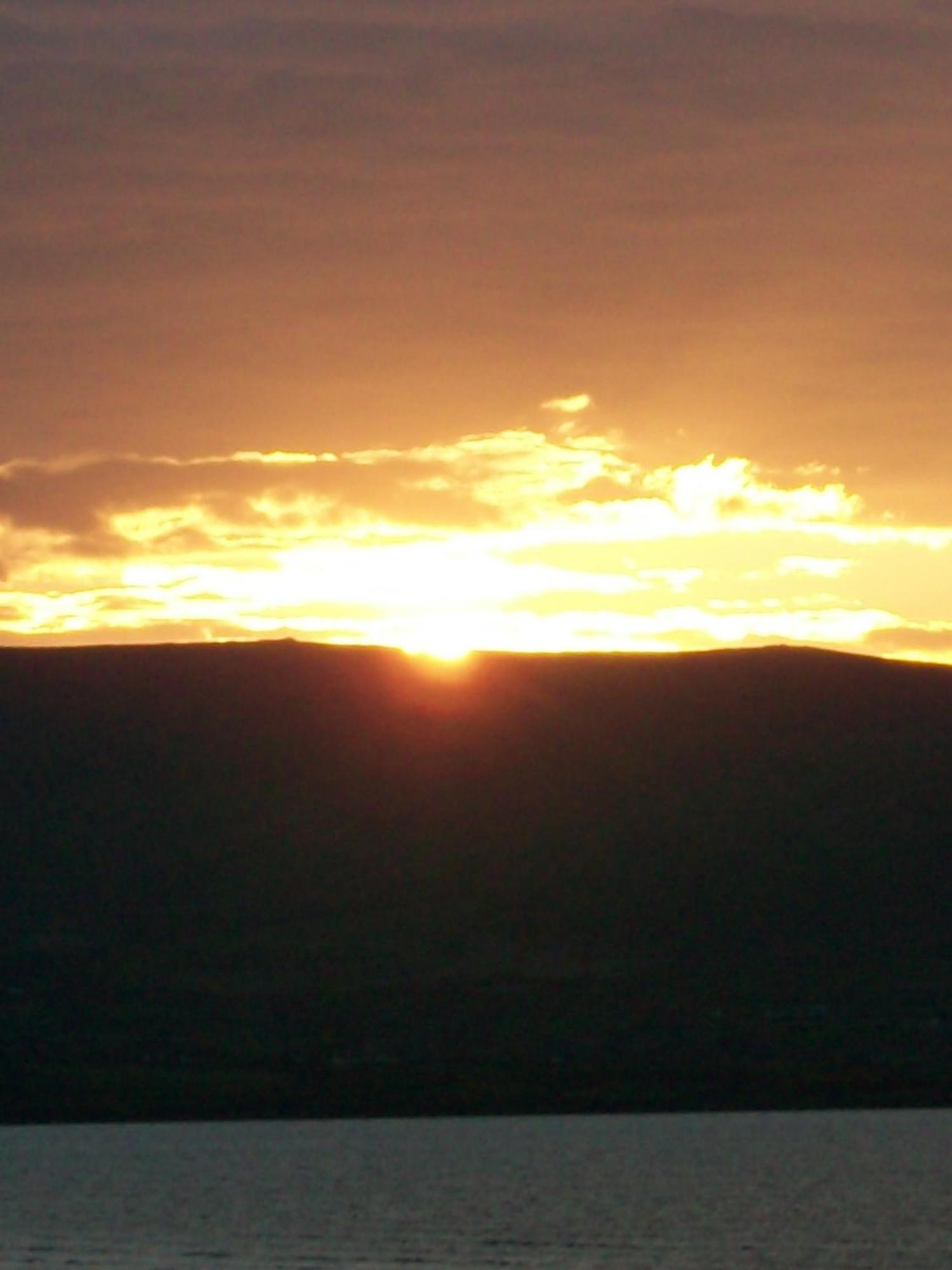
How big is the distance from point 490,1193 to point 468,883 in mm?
22985

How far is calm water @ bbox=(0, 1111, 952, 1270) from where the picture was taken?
11750 mm

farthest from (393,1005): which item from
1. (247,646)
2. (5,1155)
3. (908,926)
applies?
(247,646)

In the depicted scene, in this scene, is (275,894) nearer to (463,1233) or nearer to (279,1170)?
(279,1170)

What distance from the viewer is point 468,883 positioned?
37438 millimetres

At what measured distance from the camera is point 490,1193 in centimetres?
1446

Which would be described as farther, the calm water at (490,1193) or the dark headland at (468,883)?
the dark headland at (468,883)

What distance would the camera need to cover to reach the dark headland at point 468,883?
24.8 metres

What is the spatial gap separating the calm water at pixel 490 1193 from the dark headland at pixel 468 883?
229 cm

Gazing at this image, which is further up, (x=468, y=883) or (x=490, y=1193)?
(x=468, y=883)

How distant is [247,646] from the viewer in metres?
56.5

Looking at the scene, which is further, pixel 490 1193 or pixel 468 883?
pixel 468 883

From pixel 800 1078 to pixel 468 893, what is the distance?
45.7 feet

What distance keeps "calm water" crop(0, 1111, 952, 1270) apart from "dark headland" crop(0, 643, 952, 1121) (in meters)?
2.29

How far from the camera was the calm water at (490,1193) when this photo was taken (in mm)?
11750
